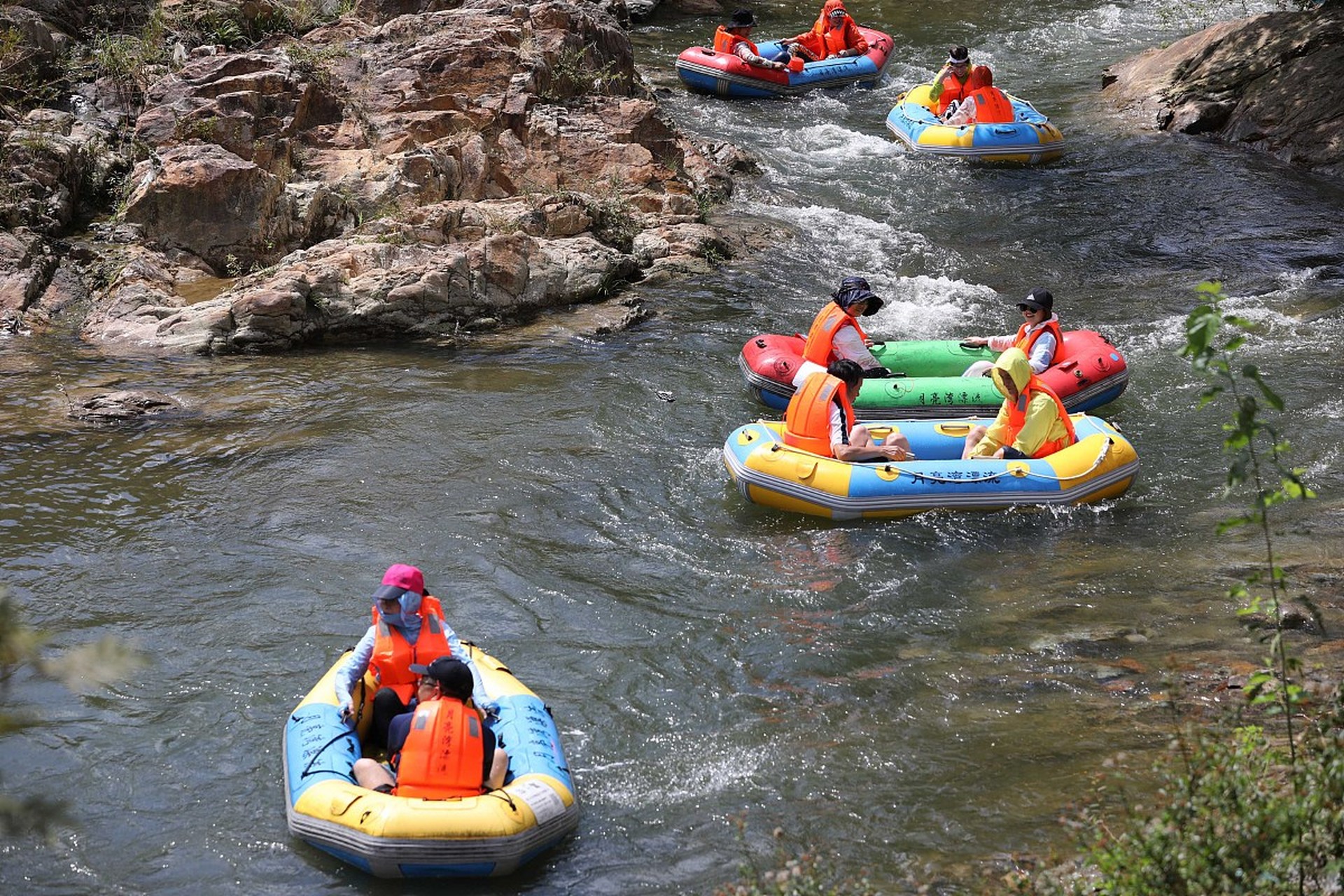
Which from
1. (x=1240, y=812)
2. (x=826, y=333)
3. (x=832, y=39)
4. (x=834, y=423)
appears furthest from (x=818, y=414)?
(x=832, y=39)

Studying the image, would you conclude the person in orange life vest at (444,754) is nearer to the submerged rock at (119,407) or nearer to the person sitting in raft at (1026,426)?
the person sitting in raft at (1026,426)

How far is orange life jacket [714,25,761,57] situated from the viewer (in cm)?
1806

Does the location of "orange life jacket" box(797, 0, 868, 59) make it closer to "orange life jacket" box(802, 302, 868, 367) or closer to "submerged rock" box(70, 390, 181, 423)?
"orange life jacket" box(802, 302, 868, 367)

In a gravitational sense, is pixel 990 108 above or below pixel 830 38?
below

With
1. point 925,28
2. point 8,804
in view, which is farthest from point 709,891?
point 925,28

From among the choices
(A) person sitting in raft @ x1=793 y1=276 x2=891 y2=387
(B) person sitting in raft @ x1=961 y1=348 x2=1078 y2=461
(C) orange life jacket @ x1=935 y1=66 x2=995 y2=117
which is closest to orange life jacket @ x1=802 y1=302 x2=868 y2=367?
(A) person sitting in raft @ x1=793 y1=276 x2=891 y2=387

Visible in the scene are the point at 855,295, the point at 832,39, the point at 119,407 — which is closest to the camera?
the point at 119,407

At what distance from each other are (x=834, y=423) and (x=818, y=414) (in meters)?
0.13

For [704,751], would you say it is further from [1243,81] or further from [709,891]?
[1243,81]

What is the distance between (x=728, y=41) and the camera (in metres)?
18.1

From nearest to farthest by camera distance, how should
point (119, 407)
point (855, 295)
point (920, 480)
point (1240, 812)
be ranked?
point (1240, 812), point (920, 480), point (119, 407), point (855, 295)

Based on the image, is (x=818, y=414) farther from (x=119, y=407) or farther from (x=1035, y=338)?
(x=119, y=407)

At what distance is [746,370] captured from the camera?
34.8ft

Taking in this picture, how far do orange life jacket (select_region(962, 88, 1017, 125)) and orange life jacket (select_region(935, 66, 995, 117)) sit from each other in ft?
0.57
